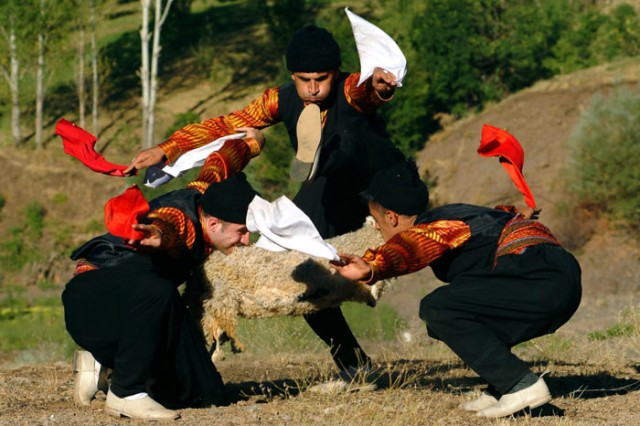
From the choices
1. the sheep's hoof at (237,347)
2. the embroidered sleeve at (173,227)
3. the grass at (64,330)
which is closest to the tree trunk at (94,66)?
the grass at (64,330)

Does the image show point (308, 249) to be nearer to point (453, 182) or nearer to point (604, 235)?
point (604, 235)

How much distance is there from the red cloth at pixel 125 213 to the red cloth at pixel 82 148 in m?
0.93

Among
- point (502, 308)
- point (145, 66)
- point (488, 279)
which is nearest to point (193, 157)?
point (488, 279)

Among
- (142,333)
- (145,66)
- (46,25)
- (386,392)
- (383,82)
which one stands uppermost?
(383,82)

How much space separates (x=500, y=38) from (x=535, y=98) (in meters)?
3.02

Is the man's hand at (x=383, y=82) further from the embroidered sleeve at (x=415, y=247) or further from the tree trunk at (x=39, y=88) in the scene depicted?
the tree trunk at (x=39, y=88)

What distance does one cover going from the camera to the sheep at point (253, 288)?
6.35m

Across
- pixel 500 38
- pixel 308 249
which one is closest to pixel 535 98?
pixel 500 38

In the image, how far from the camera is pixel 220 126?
6926mm

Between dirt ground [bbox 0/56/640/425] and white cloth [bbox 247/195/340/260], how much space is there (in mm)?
946

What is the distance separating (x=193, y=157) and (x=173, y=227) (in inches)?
38.2

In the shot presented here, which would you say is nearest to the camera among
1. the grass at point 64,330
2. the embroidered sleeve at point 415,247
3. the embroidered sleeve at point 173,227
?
the embroidered sleeve at point 415,247

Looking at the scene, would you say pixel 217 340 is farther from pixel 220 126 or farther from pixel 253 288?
pixel 220 126

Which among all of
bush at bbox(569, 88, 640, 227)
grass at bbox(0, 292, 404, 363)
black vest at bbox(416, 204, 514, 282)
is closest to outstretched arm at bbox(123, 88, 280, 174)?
black vest at bbox(416, 204, 514, 282)
